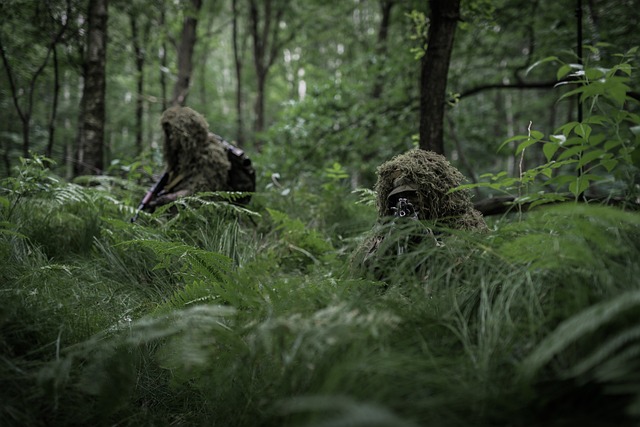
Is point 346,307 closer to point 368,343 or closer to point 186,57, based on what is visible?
point 368,343

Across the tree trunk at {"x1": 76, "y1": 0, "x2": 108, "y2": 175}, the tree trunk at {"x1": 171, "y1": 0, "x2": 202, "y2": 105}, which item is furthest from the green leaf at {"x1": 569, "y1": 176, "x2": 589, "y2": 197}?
the tree trunk at {"x1": 171, "y1": 0, "x2": 202, "y2": 105}

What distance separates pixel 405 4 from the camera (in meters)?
9.77

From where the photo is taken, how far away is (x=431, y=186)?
271cm

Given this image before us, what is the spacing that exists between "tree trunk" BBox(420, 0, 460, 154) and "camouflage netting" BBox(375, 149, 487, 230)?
1342 millimetres

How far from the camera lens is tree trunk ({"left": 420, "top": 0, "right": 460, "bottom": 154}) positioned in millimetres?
3889

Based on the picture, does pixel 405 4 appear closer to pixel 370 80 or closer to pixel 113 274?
pixel 370 80

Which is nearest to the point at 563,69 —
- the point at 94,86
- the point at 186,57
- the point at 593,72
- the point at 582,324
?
the point at 593,72

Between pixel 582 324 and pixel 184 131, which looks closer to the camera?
pixel 582 324

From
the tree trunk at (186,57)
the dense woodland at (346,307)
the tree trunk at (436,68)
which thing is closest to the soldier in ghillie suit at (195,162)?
the dense woodland at (346,307)

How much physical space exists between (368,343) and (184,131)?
13.6ft

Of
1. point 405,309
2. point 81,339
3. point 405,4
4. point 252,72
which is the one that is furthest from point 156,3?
point 252,72

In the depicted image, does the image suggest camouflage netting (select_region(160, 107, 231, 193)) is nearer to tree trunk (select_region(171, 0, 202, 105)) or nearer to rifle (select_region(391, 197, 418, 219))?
rifle (select_region(391, 197, 418, 219))

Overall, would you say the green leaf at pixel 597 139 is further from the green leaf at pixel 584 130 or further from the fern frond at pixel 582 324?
the fern frond at pixel 582 324

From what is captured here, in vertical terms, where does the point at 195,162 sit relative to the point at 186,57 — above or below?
below
